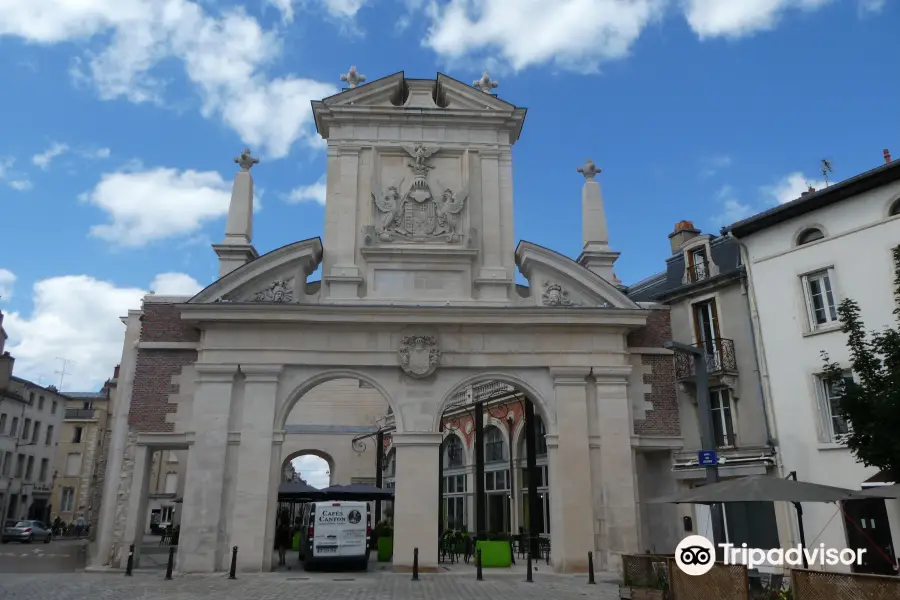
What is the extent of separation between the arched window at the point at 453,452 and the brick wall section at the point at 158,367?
642 inches

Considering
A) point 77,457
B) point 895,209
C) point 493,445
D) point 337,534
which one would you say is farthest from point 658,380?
point 77,457

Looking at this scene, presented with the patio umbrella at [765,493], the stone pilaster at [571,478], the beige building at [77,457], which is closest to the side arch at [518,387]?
the stone pilaster at [571,478]

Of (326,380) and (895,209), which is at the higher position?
(895,209)

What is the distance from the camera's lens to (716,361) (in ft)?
59.8

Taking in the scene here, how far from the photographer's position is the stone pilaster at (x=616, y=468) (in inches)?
634

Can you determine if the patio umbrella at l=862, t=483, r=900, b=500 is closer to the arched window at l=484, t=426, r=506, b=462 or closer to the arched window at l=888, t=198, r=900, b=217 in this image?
the arched window at l=888, t=198, r=900, b=217

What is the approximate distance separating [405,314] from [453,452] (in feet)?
53.0

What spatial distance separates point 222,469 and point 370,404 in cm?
1945

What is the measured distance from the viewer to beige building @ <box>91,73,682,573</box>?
1609cm

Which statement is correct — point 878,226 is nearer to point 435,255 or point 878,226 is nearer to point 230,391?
point 435,255

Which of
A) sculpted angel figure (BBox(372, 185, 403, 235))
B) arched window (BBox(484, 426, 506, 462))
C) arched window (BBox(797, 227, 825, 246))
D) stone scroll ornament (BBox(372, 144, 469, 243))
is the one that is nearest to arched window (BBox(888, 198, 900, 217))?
arched window (BBox(797, 227, 825, 246))

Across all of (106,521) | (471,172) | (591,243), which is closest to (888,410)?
(591,243)

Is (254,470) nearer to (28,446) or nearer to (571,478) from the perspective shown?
(571,478)

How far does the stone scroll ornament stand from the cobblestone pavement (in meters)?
8.40
